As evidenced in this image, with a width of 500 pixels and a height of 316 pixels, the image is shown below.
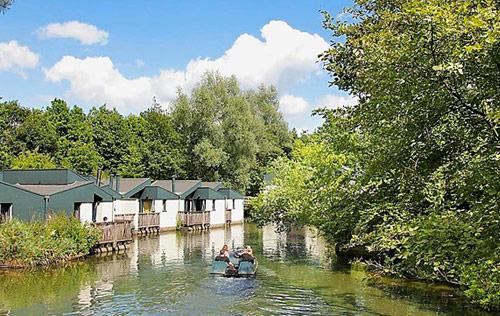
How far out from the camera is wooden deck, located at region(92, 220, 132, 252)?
3011 cm

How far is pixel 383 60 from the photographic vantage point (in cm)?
1279

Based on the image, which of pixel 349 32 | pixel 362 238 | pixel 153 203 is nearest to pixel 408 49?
pixel 362 238

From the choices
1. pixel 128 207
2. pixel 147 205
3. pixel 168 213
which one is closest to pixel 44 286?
pixel 128 207

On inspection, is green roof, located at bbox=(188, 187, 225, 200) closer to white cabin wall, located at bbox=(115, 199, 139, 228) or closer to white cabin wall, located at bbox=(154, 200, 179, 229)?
white cabin wall, located at bbox=(154, 200, 179, 229)

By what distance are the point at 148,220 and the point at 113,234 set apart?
12093 millimetres

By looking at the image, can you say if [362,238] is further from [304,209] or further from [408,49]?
[304,209]

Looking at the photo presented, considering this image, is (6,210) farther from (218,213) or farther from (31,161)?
(218,213)

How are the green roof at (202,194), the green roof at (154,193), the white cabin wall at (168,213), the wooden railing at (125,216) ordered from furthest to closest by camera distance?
the green roof at (202,194)
the white cabin wall at (168,213)
the green roof at (154,193)
the wooden railing at (125,216)

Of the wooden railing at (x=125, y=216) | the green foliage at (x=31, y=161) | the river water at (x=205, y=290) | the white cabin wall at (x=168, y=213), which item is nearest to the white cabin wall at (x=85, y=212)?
the river water at (x=205, y=290)

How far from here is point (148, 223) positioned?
4331cm

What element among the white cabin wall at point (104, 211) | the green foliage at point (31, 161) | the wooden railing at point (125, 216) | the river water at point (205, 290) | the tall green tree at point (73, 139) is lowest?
the river water at point (205, 290)

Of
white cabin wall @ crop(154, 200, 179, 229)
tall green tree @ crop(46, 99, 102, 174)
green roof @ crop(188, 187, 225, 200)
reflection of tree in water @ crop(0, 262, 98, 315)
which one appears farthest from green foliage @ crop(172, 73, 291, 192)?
reflection of tree in water @ crop(0, 262, 98, 315)

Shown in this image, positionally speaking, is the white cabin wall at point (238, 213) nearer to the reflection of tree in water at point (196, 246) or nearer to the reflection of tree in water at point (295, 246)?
the reflection of tree in water at point (295, 246)

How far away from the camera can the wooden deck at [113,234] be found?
3011cm
